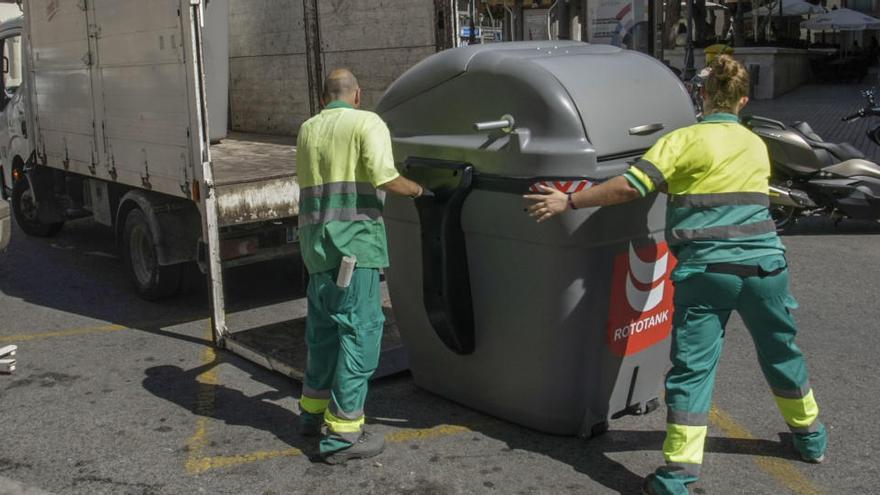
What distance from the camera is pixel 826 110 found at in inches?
816

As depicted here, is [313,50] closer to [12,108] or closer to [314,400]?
[12,108]

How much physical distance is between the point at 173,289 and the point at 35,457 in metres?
2.95

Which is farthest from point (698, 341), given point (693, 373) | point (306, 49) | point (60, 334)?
point (306, 49)

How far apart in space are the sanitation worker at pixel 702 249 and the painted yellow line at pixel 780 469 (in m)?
0.49

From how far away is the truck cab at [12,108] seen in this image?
31.4 feet

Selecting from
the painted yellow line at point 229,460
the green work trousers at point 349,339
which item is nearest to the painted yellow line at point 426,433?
the green work trousers at point 349,339

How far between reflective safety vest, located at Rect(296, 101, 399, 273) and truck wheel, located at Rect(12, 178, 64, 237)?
637 cm

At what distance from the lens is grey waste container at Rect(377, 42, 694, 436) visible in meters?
4.26

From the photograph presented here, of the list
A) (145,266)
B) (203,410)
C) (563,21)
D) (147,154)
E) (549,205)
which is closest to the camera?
(549,205)

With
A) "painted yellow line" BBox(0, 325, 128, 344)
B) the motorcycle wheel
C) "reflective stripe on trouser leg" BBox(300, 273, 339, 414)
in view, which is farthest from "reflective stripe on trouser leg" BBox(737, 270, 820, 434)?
the motorcycle wheel

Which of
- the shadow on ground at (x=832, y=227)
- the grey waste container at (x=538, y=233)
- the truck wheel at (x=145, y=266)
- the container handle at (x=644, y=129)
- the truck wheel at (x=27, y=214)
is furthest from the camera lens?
the truck wheel at (x=27, y=214)

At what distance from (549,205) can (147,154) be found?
3.93 metres

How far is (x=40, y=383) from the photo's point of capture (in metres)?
5.78

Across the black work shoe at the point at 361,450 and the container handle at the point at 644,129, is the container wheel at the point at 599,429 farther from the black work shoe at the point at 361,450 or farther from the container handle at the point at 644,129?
the container handle at the point at 644,129
